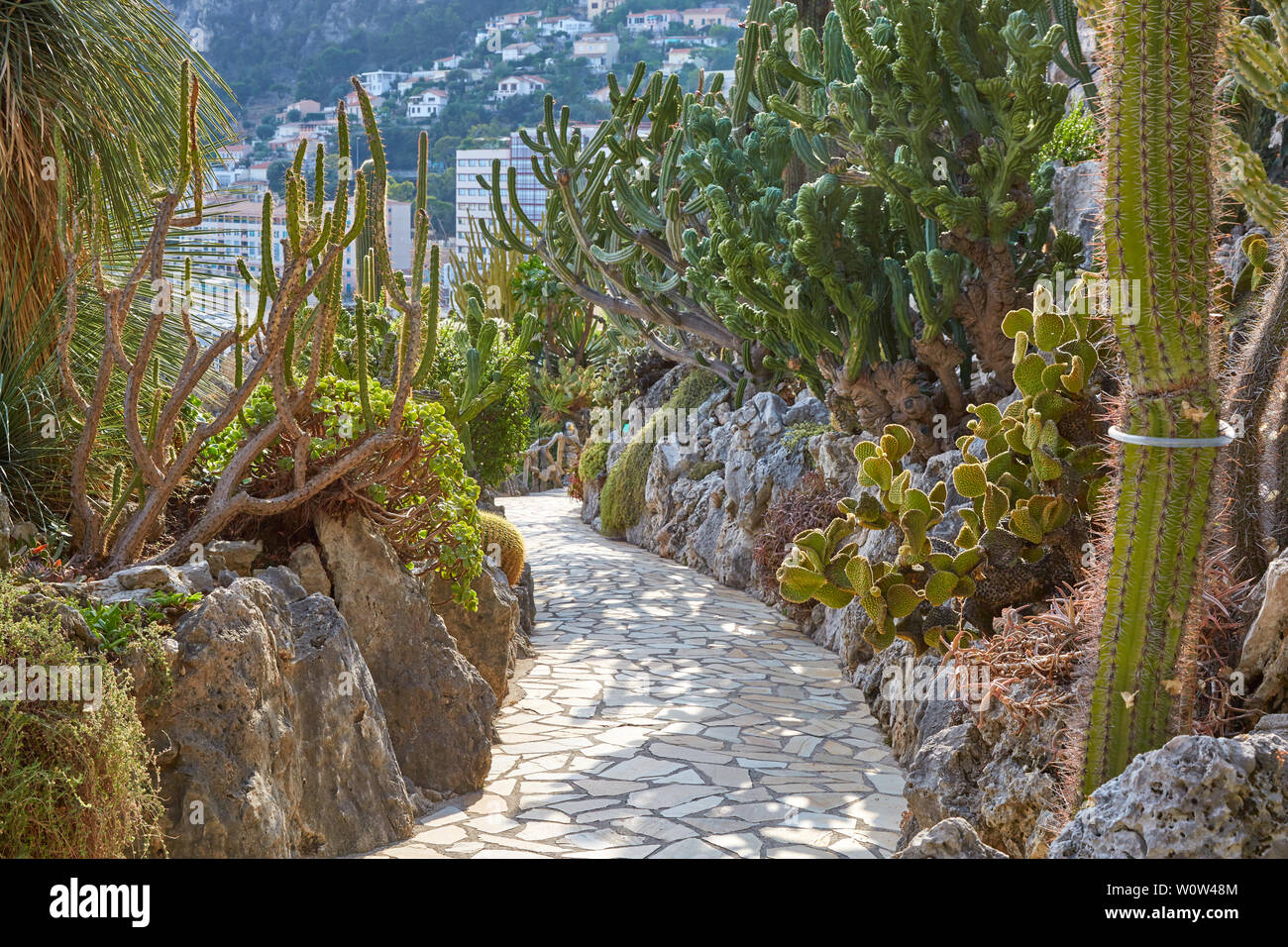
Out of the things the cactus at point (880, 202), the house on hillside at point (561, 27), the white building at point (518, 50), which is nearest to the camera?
the cactus at point (880, 202)

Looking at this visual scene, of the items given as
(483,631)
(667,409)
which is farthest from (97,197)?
(667,409)

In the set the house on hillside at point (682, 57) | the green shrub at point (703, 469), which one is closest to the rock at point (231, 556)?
the green shrub at point (703, 469)

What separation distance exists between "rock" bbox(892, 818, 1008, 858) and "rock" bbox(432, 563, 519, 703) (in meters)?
3.48

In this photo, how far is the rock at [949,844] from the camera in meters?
2.32

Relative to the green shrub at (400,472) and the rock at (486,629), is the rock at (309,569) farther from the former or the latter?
the rock at (486,629)

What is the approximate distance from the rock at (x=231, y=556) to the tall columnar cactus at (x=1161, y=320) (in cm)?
308

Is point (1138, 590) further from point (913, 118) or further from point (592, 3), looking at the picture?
point (592, 3)

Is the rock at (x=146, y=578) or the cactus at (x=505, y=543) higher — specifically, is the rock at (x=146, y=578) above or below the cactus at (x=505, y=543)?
above

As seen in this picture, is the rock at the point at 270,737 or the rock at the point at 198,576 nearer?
the rock at the point at 270,737

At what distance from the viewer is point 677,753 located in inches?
204

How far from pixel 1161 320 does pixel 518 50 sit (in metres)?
42.2

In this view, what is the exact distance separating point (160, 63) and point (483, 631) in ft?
10.6

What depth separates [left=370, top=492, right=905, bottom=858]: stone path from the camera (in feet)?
13.4

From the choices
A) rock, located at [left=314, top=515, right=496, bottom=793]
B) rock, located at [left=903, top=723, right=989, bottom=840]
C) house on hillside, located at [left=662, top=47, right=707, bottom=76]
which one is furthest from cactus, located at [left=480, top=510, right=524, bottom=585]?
house on hillside, located at [left=662, top=47, right=707, bottom=76]
